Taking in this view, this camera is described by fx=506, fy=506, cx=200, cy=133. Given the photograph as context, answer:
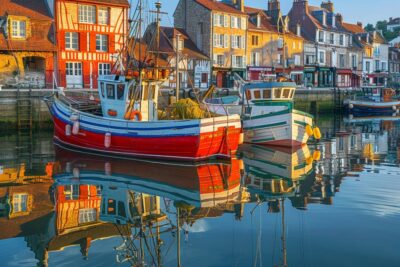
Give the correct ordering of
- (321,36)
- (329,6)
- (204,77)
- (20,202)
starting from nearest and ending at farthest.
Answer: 1. (20,202)
2. (204,77)
3. (321,36)
4. (329,6)

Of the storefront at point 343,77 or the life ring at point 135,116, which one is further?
the storefront at point 343,77

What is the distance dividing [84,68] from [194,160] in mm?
20140

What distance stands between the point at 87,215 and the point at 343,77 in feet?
182

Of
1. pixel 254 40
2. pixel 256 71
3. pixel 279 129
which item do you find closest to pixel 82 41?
pixel 279 129

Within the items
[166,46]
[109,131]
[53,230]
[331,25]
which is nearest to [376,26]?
[331,25]

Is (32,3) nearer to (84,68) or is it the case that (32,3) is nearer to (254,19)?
(84,68)

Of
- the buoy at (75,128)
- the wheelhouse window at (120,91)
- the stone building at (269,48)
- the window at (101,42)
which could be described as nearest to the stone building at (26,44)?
the window at (101,42)

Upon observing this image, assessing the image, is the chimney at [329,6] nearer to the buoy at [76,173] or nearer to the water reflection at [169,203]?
the water reflection at [169,203]

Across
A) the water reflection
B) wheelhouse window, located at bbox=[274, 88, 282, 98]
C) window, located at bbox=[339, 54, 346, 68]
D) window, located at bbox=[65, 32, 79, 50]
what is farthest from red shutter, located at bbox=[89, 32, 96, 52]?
window, located at bbox=[339, 54, 346, 68]

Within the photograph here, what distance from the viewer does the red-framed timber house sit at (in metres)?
33.5

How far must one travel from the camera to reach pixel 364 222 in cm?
977

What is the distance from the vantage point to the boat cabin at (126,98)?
1804 cm

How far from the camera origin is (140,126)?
16.9 m

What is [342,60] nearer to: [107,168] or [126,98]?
[126,98]
